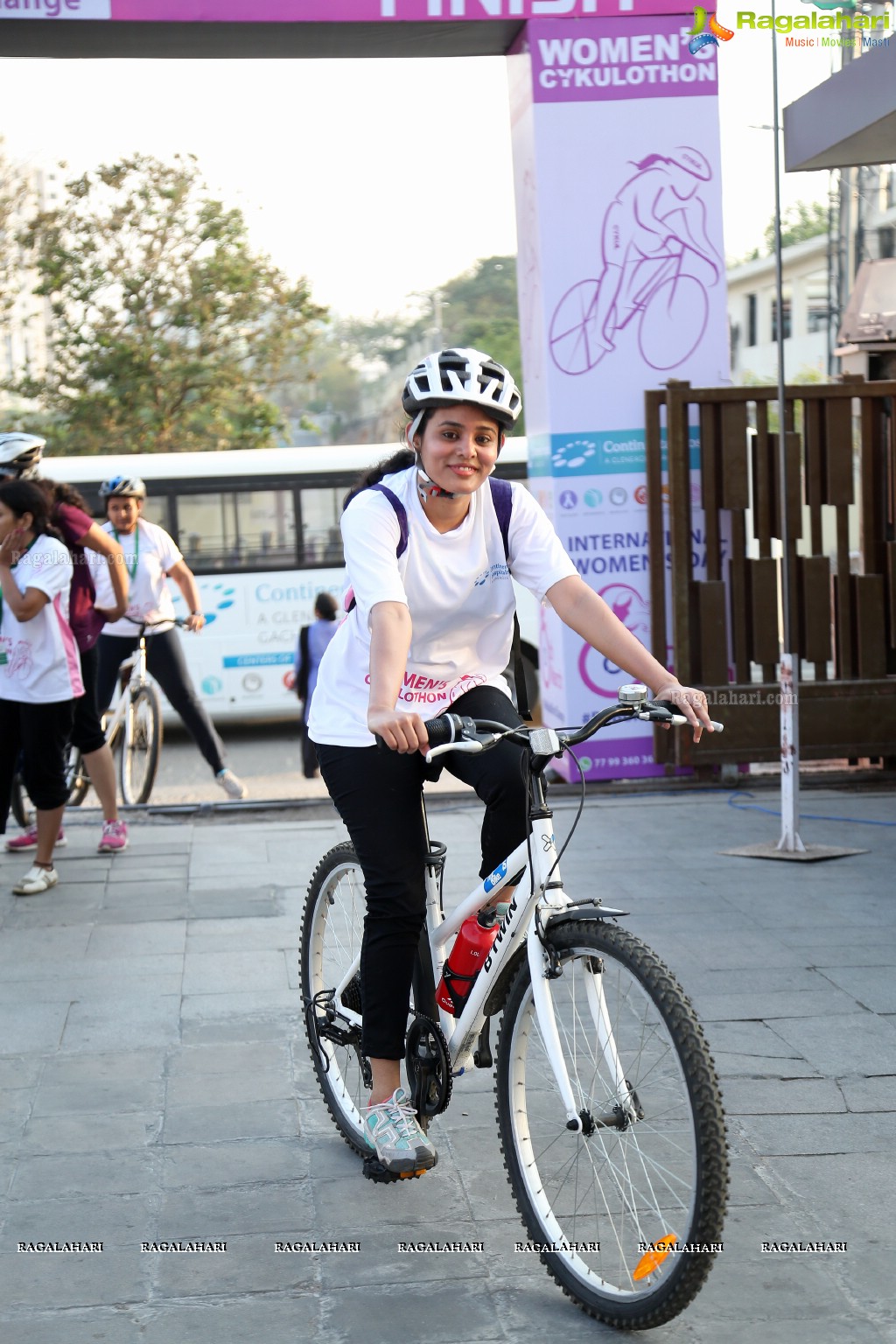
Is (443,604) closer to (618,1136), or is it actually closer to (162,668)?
(618,1136)

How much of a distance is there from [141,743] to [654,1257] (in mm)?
7258

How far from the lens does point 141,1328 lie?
292 cm

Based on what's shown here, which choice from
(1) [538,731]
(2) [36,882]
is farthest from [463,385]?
(2) [36,882]

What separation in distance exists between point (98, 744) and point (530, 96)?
4.23m

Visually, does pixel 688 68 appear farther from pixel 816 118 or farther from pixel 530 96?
pixel 816 118

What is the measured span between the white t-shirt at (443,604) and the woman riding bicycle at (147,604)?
18.7 ft

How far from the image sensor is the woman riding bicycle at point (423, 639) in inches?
127

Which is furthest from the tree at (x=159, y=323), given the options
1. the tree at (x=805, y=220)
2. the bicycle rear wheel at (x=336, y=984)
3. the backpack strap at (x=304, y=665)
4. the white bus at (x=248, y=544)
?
the tree at (x=805, y=220)

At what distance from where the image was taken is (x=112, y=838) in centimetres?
748

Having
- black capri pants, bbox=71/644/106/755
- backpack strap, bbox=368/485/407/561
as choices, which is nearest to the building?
black capri pants, bbox=71/644/106/755

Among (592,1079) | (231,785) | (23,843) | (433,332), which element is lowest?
(231,785)

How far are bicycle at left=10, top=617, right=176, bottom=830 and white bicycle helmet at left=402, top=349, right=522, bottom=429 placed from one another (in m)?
6.10

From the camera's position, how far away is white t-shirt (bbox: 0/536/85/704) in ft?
21.7

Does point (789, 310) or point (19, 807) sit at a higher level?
point (789, 310)
